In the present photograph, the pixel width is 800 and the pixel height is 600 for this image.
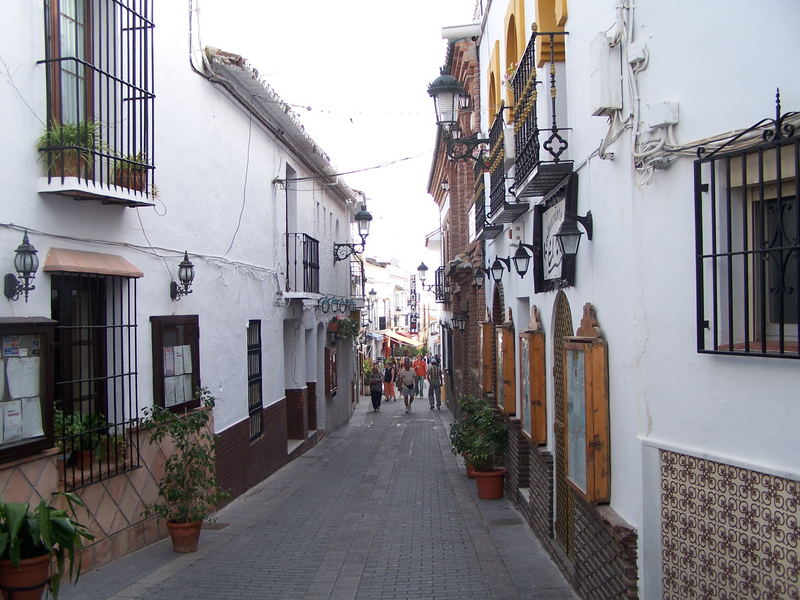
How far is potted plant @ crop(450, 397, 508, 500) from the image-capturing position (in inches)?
427

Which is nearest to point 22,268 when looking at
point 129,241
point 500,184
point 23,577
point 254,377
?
point 129,241

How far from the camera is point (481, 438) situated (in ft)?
35.8

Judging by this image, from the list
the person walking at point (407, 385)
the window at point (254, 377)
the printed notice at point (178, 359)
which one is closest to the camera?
the printed notice at point (178, 359)

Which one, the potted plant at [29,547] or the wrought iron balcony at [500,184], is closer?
the potted plant at [29,547]

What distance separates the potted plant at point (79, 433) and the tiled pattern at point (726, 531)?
4909 millimetres

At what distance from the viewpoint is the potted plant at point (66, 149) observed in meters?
6.45

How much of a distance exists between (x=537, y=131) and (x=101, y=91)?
13.8 feet

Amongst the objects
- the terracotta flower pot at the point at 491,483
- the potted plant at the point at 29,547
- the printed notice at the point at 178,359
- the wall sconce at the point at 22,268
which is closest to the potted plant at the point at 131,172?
the wall sconce at the point at 22,268

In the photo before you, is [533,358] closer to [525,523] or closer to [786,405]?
[525,523]

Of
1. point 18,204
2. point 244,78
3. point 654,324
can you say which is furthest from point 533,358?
point 244,78

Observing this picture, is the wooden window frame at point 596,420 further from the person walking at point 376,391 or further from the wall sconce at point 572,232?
the person walking at point 376,391

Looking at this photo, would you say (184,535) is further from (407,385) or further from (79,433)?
(407,385)

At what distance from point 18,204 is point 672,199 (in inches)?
193

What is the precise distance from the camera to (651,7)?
472 cm
